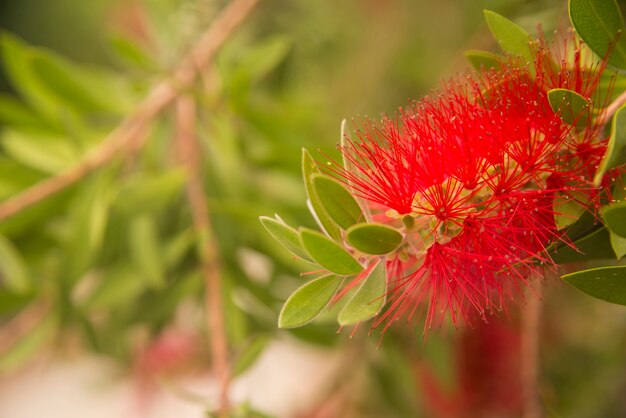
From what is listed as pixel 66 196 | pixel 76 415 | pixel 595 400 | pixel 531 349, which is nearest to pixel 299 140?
pixel 66 196

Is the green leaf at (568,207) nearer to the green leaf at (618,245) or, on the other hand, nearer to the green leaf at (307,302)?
the green leaf at (618,245)

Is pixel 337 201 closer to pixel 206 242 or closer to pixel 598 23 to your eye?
pixel 598 23

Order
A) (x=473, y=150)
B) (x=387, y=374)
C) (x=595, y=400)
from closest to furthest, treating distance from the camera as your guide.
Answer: (x=473, y=150)
(x=595, y=400)
(x=387, y=374)

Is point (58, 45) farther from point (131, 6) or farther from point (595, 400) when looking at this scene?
point (595, 400)

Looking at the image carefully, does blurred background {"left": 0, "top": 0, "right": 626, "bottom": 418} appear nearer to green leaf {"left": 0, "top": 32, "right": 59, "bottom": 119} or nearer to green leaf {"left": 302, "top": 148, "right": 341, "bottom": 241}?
green leaf {"left": 0, "top": 32, "right": 59, "bottom": 119}

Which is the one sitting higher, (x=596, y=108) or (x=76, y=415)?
(x=596, y=108)

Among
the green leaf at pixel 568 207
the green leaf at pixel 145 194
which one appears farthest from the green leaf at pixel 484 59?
the green leaf at pixel 145 194


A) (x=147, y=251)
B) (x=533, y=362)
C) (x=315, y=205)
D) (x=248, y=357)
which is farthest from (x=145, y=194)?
(x=533, y=362)
